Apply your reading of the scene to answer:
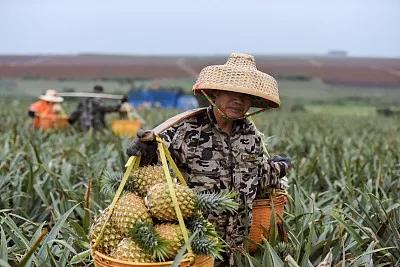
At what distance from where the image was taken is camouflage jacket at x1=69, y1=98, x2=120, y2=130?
26.7 feet

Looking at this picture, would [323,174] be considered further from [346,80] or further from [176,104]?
[346,80]

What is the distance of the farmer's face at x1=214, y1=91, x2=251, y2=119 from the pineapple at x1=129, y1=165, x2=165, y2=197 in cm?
40

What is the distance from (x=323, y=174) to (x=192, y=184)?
6.81ft

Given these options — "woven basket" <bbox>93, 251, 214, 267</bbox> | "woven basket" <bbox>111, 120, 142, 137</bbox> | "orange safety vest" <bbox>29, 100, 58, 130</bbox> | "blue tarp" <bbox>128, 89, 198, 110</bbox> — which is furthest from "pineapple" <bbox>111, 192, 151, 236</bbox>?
"blue tarp" <bbox>128, 89, 198, 110</bbox>

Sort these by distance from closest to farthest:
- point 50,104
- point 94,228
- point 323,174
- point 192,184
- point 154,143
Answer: point 94,228 → point 154,143 → point 192,184 → point 323,174 → point 50,104

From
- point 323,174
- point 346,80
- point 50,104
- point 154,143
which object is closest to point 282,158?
point 154,143

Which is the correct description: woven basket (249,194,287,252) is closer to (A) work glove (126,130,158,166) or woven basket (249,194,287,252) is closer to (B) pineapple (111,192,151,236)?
(A) work glove (126,130,158,166)

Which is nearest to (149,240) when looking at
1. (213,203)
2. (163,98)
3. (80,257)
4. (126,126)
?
(213,203)

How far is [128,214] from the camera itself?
2012mm

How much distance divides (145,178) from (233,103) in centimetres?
49

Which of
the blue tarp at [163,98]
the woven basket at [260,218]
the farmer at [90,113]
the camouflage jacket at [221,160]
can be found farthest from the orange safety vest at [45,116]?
the blue tarp at [163,98]

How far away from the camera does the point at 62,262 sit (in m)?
2.32

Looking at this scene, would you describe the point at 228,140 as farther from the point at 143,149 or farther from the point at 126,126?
the point at 126,126

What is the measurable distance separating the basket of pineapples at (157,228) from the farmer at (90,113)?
19.9 feet
